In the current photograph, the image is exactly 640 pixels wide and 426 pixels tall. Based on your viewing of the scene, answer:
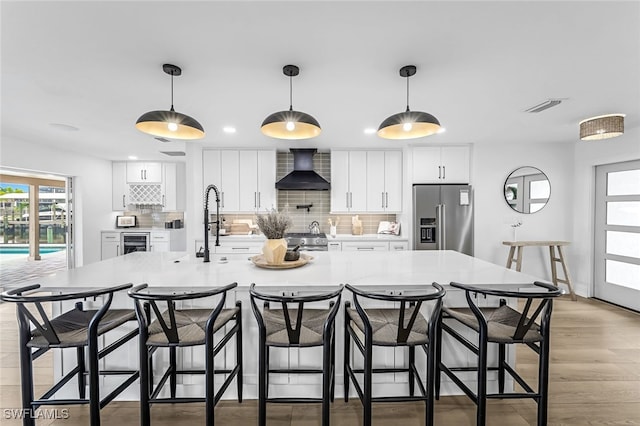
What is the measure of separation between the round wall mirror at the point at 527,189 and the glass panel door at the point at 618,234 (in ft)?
2.14

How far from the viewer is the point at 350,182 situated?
4988 mm

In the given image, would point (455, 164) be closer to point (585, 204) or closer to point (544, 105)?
point (544, 105)

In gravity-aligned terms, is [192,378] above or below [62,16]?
below

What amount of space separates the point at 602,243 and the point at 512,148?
184 cm

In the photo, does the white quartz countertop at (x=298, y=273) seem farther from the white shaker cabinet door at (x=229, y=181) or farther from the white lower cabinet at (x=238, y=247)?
the white shaker cabinet door at (x=229, y=181)

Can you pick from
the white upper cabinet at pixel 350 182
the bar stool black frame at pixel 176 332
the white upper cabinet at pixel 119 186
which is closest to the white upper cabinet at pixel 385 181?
the white upper cabinet at pixel 350 182

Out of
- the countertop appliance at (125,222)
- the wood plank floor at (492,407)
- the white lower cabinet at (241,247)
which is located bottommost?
the wood plank floor at (492,407)

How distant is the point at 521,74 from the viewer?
231 centimetres

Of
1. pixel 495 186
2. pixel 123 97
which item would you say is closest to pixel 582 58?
pixel 495 186

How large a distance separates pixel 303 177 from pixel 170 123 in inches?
113

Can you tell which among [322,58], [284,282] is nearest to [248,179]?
[322,58]

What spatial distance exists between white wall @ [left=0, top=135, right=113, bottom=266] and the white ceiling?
1492 millimetres

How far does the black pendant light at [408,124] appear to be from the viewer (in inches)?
79.4

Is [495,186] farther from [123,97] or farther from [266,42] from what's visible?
[123,97]
